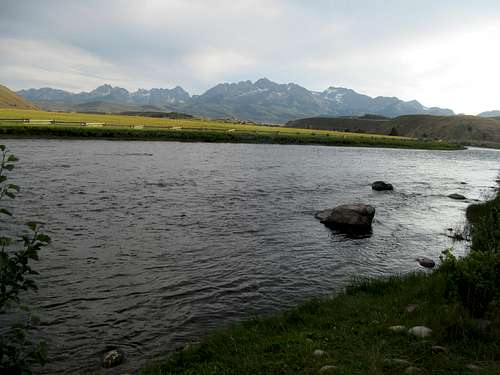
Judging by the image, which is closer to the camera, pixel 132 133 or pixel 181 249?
pixel 181 249

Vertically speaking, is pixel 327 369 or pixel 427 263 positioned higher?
pixel 327 369

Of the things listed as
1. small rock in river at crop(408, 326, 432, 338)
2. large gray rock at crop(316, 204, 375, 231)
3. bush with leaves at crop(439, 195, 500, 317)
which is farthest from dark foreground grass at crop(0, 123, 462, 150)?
bush with leaves at crop(439, 195, 500, 317)

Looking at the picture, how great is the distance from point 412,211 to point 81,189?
88.5ft

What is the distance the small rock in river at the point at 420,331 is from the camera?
8352 millimetres

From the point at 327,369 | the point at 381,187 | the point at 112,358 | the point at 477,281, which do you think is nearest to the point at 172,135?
the point at 381,187

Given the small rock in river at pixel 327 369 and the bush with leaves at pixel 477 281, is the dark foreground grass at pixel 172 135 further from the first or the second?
the bush with leaves at pixel 477 281

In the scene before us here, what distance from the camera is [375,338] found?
8.47m

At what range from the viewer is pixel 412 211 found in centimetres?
2917

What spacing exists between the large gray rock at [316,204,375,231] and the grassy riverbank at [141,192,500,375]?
11428 mm

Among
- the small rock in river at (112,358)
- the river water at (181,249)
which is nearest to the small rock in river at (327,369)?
the river water at (181,249)

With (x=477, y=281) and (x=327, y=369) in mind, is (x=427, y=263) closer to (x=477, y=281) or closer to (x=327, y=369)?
(x=477, y=281)

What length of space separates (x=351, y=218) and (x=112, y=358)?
662 inches

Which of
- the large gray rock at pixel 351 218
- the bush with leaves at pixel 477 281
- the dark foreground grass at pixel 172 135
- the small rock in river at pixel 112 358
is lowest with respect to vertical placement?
the small rock in river at pixel 112 358

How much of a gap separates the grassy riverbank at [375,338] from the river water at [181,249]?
5.63 feet
